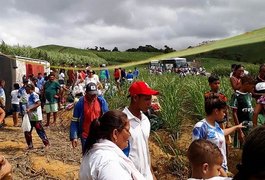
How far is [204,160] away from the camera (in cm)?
241

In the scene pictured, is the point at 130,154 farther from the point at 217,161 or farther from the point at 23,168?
the point at 23,168

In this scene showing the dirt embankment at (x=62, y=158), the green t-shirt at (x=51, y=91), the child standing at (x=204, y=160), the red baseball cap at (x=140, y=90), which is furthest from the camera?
the green t-shirt at (x=51, y=91)

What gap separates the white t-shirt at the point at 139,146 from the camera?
328 cm

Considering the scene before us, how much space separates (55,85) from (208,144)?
28.0 feet

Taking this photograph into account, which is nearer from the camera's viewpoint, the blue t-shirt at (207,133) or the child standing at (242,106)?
the blue t-shirt at (207,133)

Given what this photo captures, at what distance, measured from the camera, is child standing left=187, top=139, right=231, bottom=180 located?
2.37 m

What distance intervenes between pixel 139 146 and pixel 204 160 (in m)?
0.95

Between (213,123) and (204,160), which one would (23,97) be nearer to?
(213,123)

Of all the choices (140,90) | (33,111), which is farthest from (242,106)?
(33,111)

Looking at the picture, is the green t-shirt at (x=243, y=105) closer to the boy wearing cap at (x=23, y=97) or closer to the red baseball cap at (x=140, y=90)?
the red baseball cap at (x=140, y=90)

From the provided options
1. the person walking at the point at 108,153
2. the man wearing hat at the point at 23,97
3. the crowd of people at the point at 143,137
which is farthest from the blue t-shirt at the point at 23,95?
the person walking at the point at 108,153

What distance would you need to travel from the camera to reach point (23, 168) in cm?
673

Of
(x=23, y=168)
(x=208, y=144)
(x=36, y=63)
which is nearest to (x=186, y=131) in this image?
(x=23, y=168)

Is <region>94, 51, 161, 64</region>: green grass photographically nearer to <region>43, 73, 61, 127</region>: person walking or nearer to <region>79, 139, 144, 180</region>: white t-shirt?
<region>43, 73, 61, 127</region>: person walking
